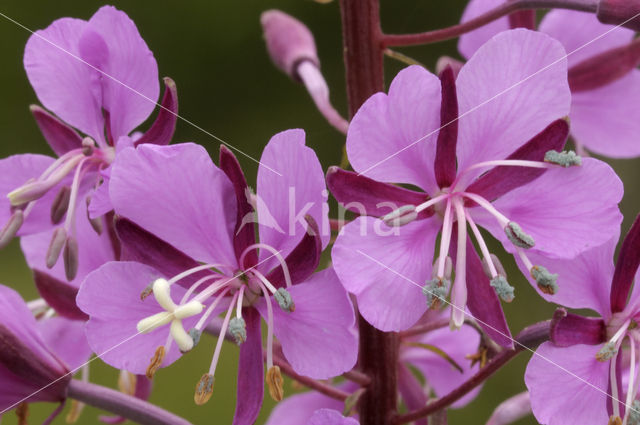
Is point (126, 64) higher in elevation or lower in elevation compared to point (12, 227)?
higher

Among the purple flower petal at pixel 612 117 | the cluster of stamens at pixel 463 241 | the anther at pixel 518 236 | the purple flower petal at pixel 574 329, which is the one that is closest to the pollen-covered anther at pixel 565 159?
the cluster of stamens at pixel 463 241

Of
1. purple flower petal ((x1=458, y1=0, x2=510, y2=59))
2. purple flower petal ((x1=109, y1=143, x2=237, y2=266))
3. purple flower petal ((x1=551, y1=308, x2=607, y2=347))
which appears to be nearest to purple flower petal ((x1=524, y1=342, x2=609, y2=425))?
purple flower petal ((x1=551, y1=308, x2=607, y2=347))

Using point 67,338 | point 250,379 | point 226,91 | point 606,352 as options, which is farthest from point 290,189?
point 226,91

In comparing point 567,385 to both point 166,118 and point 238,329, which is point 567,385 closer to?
point 238,329

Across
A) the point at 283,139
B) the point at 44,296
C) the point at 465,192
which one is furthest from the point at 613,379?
the point at 44,296

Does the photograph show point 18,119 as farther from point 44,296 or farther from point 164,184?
point 164,184

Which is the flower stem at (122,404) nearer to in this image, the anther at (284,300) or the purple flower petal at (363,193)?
the anther at (284,300)

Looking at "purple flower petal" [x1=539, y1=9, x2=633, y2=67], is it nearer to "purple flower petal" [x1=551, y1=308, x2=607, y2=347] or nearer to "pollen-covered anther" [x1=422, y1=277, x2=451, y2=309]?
"purple flower petal" [x1=551, y1=308, x2=607, y2=347]
